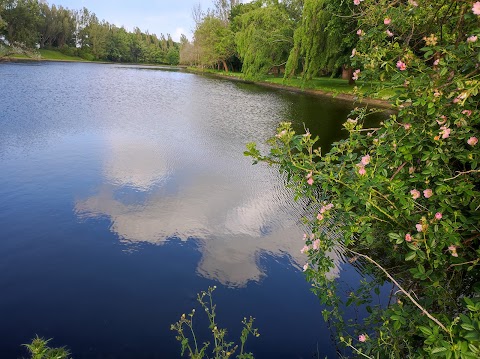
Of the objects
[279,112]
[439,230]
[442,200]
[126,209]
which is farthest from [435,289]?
[279,112]

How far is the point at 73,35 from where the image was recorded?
97.8 m

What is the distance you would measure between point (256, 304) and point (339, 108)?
2088cm

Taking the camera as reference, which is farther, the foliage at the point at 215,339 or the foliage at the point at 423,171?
the foliage at the point at 215,339

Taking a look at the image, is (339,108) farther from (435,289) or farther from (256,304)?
(435,289)

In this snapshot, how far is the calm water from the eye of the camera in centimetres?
479

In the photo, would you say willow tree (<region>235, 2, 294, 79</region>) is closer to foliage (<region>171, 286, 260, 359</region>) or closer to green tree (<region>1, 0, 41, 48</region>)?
foliage (<region>171, 286, 260, 359</region>)

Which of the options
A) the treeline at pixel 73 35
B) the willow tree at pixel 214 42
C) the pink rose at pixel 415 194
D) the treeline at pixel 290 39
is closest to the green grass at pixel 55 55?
the treeline at pixel 73 35

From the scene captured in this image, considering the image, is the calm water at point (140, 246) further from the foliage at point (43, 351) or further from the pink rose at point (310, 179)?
the pink rose at point (310, 179)

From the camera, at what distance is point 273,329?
16.3 ft

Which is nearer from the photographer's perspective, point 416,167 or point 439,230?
point 439,230

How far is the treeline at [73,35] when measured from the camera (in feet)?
232

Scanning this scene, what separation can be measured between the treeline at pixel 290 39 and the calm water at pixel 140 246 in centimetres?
771

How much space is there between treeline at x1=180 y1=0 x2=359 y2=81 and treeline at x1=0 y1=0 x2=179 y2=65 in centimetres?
4050

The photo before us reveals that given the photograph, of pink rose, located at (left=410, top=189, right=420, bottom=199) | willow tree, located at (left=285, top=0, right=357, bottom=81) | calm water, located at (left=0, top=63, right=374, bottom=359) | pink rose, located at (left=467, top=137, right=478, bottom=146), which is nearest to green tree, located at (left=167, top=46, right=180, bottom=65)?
willow tree, located at (left=285, top=0, right=357, bottom=81)
